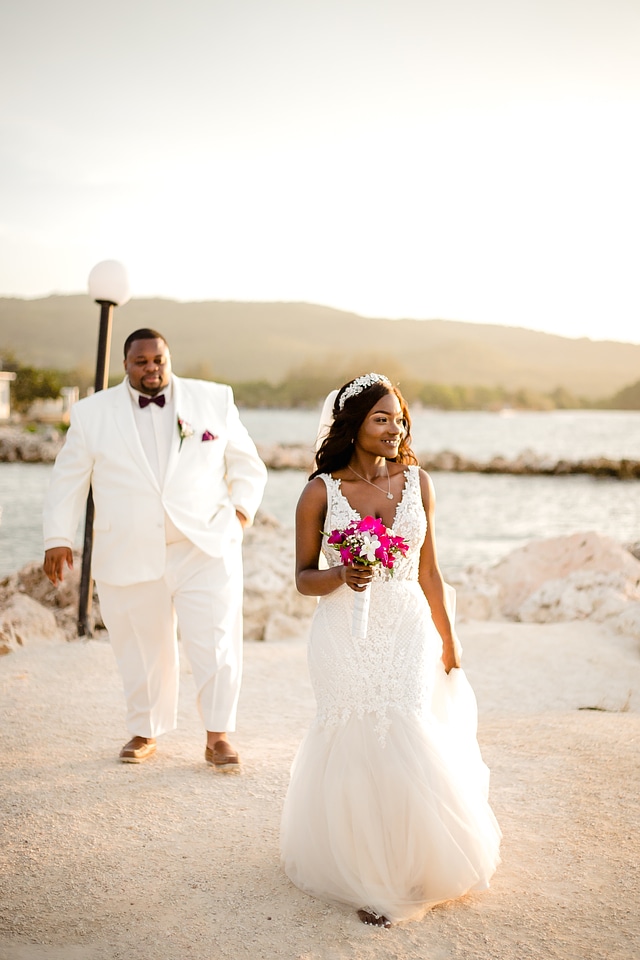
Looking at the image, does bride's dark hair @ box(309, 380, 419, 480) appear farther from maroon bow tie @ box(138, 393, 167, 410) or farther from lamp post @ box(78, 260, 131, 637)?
lamp post @ box(78, 260, 131, 637)

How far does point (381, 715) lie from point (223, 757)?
171 cm

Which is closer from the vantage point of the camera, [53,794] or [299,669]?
[53,794]

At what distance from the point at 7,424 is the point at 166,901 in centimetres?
6418

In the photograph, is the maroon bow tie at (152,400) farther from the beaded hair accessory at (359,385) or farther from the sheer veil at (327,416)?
the beaded hair accessory at (359,385)

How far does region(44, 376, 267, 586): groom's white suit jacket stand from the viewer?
15.5 ft

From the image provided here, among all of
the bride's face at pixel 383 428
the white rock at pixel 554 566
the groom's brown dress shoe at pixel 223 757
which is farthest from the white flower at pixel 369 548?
the white rock at pixel 554 566

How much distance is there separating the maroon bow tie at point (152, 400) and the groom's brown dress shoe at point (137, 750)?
1856 mm

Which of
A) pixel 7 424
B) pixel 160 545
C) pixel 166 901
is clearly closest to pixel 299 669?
pixel 160 545

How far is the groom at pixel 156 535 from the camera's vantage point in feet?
15.5

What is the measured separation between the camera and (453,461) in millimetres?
48719

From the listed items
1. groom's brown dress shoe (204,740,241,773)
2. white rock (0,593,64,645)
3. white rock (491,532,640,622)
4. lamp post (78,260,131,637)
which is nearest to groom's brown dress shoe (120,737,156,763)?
groom's brown dress shoe (204,740,241,773)

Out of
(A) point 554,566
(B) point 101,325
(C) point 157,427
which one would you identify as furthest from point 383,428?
(A) point 554,566

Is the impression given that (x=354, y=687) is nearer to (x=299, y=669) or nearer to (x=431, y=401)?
(x=299, y=669)

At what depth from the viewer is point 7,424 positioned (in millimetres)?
63438
